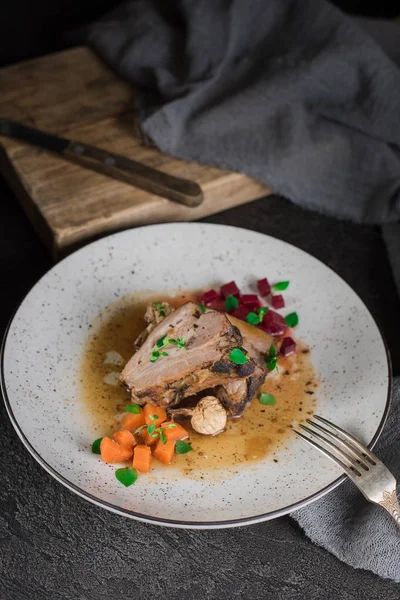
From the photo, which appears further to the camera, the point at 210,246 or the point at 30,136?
the point at 30,136

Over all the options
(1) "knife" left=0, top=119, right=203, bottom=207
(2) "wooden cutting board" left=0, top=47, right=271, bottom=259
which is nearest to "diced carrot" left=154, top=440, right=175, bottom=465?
(2) "wooden cutting board" left=0, top=47, right=271, bottom=259

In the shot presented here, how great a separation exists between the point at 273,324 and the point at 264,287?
17 cm

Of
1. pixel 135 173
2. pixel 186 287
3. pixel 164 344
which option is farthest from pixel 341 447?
pixel 135 173

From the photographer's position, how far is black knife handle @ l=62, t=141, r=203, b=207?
2.68 meters

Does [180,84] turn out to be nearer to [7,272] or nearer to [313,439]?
[7,272]

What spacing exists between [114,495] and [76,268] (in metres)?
0.84

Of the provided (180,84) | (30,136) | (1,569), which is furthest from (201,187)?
(1,569)

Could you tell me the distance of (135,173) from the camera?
107 inches

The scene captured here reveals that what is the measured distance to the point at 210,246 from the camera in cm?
257

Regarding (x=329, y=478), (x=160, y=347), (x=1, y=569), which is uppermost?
(x=160, y=347)

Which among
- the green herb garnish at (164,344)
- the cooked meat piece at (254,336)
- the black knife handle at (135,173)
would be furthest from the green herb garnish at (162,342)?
the black knife handle at (135,173)

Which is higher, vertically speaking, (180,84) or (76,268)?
(180,84)

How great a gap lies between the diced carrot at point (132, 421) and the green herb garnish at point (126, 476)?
154 millimetres

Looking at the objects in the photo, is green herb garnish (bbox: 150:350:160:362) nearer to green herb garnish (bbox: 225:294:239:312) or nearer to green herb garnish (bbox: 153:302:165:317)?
green herb garnish (bbox: 153:302:165:317)
